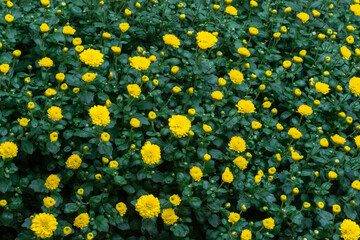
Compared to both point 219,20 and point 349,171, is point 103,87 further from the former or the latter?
point 349,171

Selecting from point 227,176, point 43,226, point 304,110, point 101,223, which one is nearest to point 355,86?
point 304,110

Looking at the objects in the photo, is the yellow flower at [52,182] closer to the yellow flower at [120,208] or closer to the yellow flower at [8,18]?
the yellow flower at [120,208]

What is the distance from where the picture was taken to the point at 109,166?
8.58 ft

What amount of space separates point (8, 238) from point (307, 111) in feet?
7.09

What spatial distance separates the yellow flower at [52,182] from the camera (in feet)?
8.13

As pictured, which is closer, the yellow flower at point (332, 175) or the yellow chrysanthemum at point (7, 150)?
the yellow chrysanthemum at point (7, 150)

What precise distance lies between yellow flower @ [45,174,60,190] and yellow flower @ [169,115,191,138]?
0.74 metres

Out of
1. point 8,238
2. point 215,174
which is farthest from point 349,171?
point 8,238

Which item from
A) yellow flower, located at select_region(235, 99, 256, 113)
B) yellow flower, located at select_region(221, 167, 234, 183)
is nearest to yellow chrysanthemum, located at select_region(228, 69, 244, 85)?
yellow flower, located at select_region(235, 99, 256, 113)

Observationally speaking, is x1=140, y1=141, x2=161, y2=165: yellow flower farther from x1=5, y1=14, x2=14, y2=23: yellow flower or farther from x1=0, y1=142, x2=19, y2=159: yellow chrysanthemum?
x1=5, y1=14, x2=14, y2=23: yellow flower

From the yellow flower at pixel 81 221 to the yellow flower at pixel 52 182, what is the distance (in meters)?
0.24

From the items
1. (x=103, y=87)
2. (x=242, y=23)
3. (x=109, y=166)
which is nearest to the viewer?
(x=109, y=166)

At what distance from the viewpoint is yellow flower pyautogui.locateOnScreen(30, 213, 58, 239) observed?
2.25m

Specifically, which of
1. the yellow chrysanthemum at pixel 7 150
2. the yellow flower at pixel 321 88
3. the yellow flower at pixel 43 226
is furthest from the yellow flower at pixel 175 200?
the yellow flower at pixel 321 88
